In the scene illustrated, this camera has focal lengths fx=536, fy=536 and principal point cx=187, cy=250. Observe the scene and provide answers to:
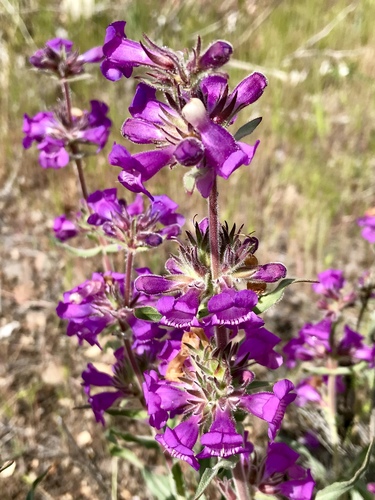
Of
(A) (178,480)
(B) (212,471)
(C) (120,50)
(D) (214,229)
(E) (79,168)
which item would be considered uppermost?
(C) (120,50)

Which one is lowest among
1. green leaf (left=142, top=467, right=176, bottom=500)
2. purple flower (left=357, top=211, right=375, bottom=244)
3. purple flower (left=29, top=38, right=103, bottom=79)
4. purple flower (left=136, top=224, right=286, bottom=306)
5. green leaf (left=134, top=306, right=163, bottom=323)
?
green leaf (left=142, top=467, right=176, bottom=500)

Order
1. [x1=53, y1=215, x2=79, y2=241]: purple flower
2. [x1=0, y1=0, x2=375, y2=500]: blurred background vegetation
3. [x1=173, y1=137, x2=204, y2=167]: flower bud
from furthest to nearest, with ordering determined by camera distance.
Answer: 1. [x1=0, y1=0, x2=375, y2=500]: blurred background vegetation
2. [x1=53, y1=215, x2=79, y2=241]: purple flower
3. [x1=173, y1=137, x2=204, y2=167]: flower bud

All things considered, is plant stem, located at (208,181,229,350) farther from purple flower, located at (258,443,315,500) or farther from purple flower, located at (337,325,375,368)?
purple flower, located at (337,325,375,368)

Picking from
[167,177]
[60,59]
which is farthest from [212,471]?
[167,177]

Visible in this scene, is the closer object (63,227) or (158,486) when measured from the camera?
(158,486)

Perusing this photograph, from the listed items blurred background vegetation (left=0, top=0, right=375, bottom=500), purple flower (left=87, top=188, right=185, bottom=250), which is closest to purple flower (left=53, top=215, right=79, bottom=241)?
purple flower (left=87, top=188, right=185, bottom=250)

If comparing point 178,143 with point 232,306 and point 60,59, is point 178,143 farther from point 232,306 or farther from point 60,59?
point 60,59

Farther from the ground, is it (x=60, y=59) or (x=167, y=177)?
(x=60, y=59)
